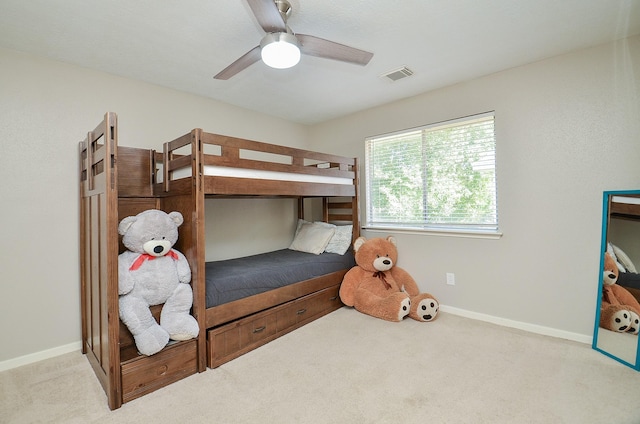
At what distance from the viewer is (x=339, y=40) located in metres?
2.07

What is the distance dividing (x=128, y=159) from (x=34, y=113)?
691 millimetres

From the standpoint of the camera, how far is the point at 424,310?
2.74 metres

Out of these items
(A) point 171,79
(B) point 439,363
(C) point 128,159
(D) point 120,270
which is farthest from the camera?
(A) point 171,79

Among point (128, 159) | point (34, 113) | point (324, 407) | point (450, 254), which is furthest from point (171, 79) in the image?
point (450, 254)

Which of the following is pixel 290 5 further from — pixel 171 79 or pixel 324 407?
pixel 324 407

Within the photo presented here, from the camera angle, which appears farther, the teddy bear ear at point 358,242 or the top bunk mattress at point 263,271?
the teddy bear ear at point 358,242

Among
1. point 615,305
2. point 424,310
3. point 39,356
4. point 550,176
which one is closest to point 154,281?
point 39,356

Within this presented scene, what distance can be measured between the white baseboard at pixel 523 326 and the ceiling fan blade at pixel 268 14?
2856 mm

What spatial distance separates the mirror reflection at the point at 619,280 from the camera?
6.61 feet

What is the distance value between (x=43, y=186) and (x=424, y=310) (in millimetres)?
3309

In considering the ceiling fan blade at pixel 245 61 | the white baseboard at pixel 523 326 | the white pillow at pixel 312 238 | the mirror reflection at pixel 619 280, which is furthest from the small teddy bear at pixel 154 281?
the mirror reflection at pixel 619 280

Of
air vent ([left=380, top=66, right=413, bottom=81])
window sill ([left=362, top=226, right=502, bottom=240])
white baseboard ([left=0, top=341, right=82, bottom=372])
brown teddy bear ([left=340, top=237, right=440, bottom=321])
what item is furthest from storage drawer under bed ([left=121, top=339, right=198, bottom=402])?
air vent ([left=380, top=66, right=413, bottom=81])

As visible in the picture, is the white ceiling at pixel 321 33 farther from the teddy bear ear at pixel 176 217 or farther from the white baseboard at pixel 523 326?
the white baseboard at pixel 523 326

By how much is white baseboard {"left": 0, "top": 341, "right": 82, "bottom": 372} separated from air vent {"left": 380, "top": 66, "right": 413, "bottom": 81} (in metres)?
3.42
